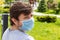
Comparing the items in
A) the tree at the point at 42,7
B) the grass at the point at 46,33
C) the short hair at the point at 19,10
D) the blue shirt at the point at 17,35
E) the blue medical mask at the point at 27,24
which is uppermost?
the short hair at the point at 19,10

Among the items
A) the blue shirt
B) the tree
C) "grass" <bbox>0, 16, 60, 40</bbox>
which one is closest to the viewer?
the blue shirt

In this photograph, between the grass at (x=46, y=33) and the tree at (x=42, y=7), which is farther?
the tree at (x=42, y=7)

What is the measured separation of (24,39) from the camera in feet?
8.68

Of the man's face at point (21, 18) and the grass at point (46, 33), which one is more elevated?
the man's face at point (21, 18)

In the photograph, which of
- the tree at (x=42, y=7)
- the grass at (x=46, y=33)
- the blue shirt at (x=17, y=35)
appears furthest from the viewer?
the tree at (x=42, y=7)

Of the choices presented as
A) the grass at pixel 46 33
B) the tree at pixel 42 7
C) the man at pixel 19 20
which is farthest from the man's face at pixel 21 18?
the tree at pixel 42 7

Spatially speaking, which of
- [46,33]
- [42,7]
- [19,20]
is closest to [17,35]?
[19,20]

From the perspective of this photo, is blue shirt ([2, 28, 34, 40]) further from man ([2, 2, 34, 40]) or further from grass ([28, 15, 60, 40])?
grass ([28, 15, 60, 40])

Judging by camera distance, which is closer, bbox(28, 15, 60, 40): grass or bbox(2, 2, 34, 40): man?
bbox(2, 2, 34, 40): man

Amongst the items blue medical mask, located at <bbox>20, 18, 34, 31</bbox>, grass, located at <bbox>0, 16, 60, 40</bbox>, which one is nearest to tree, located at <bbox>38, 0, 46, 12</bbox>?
grass, located at <bbox>0, 16, 60, 40</bbox>

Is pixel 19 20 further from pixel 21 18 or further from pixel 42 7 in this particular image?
pixel 42 7

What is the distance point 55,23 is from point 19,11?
27.8ft

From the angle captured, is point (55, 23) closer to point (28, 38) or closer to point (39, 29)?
point (39, 29)

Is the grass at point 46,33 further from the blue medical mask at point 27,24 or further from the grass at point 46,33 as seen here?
the blue medical mask at point 27,24
